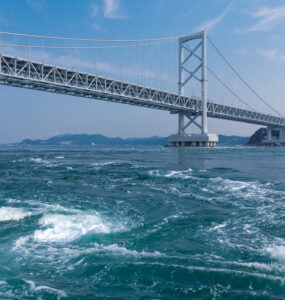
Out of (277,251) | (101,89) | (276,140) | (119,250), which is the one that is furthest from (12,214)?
(276,140)

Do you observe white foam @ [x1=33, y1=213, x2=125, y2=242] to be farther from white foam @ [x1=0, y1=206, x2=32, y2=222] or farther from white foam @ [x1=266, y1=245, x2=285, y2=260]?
white foam @ [x1=266, y1=245, x2=285, y2=260]

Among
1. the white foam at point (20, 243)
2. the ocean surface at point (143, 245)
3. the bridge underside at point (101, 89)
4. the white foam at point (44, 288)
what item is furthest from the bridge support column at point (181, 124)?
the white foam at point (44, 288)

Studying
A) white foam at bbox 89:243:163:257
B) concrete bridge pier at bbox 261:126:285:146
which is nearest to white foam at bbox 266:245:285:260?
white foam at bbox 89:243:163:257

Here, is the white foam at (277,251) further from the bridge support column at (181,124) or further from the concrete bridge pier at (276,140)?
the concrete bridge pier at (276,140)

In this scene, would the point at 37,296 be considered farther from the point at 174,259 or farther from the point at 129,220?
the point at 129,220

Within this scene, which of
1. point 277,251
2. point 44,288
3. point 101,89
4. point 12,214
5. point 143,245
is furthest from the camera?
point 101,89

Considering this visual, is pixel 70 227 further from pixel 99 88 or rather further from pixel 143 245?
pixel 99 88
